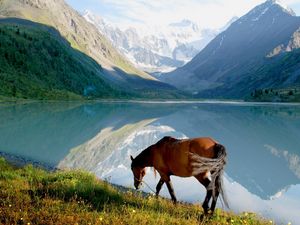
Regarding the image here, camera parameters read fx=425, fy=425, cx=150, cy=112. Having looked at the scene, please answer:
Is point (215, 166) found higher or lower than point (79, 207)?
higher

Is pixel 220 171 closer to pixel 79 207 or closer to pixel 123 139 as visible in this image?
pixel 79 207

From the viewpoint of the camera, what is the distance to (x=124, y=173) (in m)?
32.8

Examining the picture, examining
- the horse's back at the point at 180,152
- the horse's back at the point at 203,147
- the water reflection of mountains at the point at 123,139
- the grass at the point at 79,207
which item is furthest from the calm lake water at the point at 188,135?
the horse's back at the point at 203,147

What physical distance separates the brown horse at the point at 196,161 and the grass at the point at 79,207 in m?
1.12

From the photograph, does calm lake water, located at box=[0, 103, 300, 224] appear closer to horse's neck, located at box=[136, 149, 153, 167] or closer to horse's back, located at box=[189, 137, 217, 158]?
horse's neck, located at box=[136, 149, 153, 167]

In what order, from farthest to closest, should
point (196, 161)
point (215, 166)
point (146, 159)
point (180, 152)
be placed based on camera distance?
point (146, 159) → point (180, 152) → point (196, 161) → point (215, 166)

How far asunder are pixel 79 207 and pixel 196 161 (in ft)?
13.4

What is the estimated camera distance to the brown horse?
13680mm

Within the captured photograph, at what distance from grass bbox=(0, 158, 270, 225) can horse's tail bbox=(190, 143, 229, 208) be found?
41.3 inches

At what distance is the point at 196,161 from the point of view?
555 inches

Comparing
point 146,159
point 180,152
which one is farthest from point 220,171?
point 146,159

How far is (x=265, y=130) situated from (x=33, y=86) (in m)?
117

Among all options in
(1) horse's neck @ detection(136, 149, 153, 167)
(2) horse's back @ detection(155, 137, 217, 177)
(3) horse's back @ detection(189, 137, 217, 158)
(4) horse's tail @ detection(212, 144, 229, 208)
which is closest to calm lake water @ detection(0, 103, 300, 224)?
(1) horse's neck @ detection(136, 149, 153, 167)

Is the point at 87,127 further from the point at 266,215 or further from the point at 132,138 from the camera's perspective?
the point at 266,215
